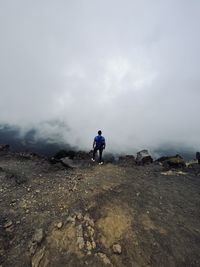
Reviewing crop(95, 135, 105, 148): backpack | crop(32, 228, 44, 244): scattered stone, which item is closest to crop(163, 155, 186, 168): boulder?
crop(95, 135, 105, 148): backpack

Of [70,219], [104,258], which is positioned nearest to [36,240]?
[70,219]

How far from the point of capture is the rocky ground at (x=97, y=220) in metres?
11.2

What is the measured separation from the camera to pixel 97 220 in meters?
13.1

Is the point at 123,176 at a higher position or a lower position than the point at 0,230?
higher

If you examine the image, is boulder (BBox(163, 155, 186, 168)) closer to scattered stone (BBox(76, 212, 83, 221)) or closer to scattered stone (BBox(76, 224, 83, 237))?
scattered stone (BBox(76, 212, 83, 221))

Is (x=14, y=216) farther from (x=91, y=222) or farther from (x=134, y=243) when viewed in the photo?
(x=134, y=243)

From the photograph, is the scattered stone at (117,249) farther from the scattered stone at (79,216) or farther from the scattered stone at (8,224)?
the scattered stone at (8,224)

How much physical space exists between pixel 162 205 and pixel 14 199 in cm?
866

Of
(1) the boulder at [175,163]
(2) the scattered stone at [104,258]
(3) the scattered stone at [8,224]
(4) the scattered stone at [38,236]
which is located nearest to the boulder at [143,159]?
(1) the boulder at [175,163]

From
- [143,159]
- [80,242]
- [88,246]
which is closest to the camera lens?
[88,246]

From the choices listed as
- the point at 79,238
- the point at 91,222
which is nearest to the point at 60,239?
the point at 79,238

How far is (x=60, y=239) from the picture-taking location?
11.9m

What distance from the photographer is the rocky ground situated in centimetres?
1120

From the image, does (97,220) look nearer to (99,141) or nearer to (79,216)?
(79,216)
